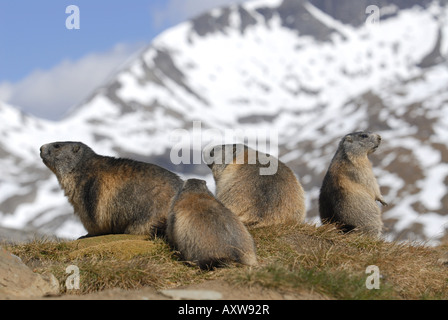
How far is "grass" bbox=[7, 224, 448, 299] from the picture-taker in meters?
8.75

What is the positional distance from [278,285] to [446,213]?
281ft

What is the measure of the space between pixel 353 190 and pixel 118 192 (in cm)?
576

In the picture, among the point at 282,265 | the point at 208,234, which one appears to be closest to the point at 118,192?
the point at 208,234

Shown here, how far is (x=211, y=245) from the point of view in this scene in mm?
10172

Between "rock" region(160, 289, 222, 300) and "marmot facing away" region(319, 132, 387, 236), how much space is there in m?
6.47

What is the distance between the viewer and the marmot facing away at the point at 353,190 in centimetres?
1448

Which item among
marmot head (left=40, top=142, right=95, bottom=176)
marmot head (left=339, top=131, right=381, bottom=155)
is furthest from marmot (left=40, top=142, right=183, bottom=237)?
marmot head (left=339, top=131, right=381, bottom=155)

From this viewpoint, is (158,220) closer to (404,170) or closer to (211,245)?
(211,245)

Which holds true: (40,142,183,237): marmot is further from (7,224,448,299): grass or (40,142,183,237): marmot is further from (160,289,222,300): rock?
(160,289,222,300): rock

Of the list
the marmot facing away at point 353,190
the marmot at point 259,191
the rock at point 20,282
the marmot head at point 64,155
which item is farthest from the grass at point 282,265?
the marmot head at point 64,155

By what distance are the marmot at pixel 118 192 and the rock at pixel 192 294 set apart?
12.9ft

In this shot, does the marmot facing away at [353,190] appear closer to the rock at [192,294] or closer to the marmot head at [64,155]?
the marmot head at [64,155]
